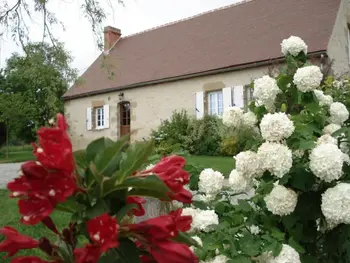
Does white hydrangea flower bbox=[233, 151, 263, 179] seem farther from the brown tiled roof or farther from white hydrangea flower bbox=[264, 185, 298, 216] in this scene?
the brown tiled roof

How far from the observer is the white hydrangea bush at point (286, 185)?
1756 mm

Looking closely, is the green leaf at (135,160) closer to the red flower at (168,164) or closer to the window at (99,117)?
the red flower at (168,164)

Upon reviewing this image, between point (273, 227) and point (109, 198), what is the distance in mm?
1262

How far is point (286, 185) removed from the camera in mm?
1976

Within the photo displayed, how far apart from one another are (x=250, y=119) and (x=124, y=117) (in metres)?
17.6

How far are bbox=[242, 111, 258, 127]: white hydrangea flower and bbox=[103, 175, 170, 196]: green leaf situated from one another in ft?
4.77

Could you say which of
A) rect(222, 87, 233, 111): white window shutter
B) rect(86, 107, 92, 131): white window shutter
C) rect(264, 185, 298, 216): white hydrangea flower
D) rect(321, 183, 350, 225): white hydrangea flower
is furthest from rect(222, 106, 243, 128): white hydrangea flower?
rect(86, 107, 92, 131): white window shutter

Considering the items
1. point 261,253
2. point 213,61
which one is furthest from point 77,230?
point 213,61

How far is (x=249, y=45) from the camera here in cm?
1603

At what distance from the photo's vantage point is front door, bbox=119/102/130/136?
19.5 m

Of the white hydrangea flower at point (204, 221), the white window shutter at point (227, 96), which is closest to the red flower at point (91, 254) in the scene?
the white hydrangea flower at point (204, 221)

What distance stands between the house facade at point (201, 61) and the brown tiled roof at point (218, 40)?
0.04m

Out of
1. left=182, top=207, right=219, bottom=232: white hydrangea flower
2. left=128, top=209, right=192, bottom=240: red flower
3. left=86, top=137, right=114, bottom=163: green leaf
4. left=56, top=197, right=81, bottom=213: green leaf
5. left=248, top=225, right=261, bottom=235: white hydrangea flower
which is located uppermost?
left=86, top=137, right=114, bottom=163: green leaf

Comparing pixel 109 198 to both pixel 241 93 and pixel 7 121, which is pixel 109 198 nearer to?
pixel 241 93
